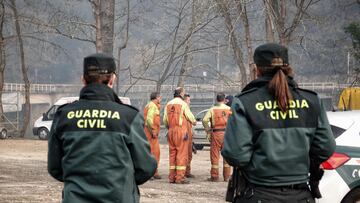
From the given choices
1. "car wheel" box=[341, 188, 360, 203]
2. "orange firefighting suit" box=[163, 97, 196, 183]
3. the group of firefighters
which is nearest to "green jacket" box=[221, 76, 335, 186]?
"car wheel" box=[341, 188, 360, 203]

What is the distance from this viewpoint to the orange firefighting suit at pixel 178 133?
1277 cm

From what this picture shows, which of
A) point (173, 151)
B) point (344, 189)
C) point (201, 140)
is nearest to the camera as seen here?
point (344, 189)

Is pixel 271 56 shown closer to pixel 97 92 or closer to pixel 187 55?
pixel 97 92

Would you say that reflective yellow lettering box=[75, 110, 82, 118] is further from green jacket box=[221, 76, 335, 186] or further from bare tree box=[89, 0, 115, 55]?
bare tree box=[89, 0, 115, 55]

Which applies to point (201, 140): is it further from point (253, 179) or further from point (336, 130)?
point (253, 179)

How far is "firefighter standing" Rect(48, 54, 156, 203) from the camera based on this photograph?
13.8 ft

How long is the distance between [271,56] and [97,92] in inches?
46.0

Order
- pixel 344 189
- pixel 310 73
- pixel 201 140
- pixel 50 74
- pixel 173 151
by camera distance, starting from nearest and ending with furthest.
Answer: pixel 344 189, pixel 173 151, pixel 201 140, pixel 310 73, pixel 50 74

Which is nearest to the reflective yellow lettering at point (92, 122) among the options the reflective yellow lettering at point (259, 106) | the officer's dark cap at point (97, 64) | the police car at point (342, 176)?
the officer's dark cap at point (97, 64)

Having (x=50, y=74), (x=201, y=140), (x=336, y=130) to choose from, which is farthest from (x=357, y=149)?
(x=50, y=74)

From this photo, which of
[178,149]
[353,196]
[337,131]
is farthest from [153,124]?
[353,196]

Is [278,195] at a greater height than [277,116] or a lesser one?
lesser

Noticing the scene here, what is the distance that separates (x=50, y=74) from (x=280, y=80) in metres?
94.0

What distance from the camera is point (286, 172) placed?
4.29m
